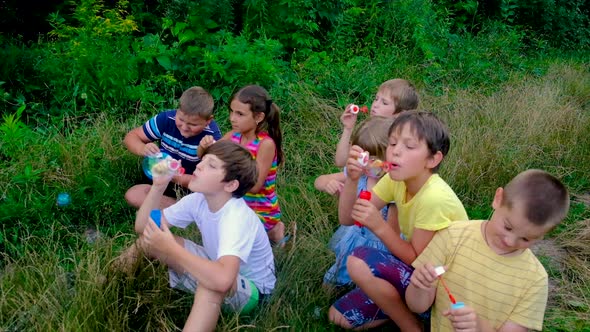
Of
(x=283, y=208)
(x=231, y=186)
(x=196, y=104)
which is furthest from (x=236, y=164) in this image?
(x=283, y=208)

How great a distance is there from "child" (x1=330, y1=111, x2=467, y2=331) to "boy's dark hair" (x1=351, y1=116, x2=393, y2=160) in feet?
0.69

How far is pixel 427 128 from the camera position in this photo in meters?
2.63

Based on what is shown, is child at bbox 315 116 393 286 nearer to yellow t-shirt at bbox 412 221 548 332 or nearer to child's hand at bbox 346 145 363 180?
child's hand at bbox 346 145 363 180

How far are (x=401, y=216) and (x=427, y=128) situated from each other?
46cm

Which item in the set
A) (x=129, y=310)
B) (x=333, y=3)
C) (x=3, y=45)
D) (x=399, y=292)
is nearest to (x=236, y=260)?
(x=129, y=310)

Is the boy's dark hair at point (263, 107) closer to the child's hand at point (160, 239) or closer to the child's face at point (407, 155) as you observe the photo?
the child's face at point (407, 155)

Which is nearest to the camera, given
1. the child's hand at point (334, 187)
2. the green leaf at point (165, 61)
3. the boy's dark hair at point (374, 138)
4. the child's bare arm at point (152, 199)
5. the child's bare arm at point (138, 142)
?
the child's bare arm at point (152, 199)

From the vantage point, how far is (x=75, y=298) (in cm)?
253

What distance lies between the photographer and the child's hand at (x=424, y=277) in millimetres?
2221

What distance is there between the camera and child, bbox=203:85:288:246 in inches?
139

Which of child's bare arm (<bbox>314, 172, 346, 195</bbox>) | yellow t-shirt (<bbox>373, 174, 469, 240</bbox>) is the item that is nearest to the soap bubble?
child's bare arm (<bbox>314, 172, 346, 195</bbox>)

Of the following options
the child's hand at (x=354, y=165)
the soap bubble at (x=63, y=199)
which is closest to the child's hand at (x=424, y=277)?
the child's hand at (x=354, y=165)

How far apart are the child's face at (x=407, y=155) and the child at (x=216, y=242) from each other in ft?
2.25

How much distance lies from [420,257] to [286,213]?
4.71 ft
